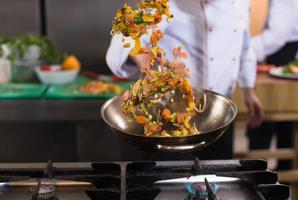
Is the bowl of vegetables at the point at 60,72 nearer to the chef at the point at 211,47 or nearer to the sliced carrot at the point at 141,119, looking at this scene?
the chef at the point at 211,47

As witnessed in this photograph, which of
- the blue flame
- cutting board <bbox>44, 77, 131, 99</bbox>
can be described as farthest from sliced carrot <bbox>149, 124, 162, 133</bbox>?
cutting board <bbox>44, 77, 131, 99</bbox>

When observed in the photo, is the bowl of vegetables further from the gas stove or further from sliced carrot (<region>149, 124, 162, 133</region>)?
sliced carrot (<region>149, 124, 162, 133</region>)

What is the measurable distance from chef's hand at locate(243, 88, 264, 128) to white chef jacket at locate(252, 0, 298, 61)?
160 millimetres

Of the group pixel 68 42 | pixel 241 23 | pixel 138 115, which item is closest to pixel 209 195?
pixel 138 115

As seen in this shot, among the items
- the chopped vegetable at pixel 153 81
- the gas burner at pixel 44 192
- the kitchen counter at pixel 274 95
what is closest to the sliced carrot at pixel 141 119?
the chopped vegetable at pixel 153 81

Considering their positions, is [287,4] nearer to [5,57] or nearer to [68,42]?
[68,42]

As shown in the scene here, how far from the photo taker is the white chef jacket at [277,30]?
1.94 m

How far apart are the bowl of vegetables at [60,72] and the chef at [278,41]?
2.44ft

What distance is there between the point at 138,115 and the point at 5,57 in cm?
105

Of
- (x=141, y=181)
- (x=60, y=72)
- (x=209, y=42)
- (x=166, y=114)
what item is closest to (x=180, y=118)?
(x=166, y=114)

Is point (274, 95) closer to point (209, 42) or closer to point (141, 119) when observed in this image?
point (209, 42)

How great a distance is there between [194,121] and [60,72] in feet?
3.09

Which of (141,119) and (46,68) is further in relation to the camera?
(46,68)

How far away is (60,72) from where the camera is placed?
2.03 metres
